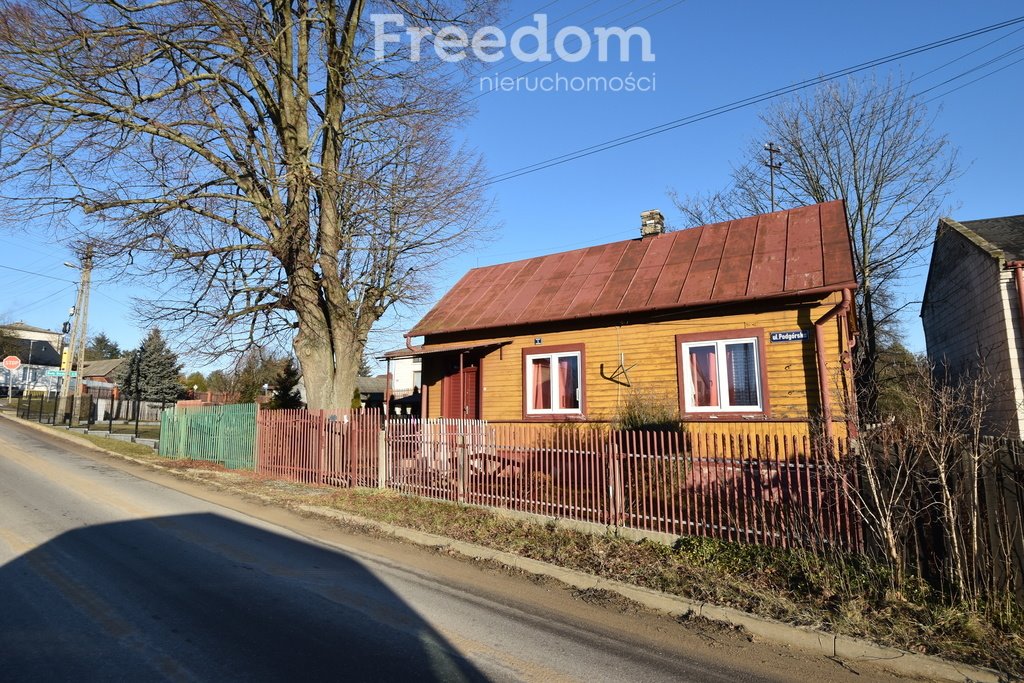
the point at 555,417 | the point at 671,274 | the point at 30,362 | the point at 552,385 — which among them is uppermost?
the point at 30,362

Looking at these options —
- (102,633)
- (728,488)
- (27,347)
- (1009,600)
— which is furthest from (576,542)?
(27,347)

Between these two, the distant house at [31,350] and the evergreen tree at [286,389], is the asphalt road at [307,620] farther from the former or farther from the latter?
the distant house at [31,350]

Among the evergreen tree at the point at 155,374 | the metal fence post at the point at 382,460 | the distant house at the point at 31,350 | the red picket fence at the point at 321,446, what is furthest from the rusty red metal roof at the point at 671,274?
the distant house at the point at 31,350

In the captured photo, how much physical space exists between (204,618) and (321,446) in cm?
808

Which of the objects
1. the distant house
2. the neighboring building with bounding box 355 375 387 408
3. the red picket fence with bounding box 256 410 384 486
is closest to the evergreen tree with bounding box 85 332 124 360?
the distant house

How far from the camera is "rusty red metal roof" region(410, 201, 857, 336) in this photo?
11.3 metres

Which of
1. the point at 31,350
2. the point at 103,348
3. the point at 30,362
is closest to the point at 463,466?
the point at 31,350

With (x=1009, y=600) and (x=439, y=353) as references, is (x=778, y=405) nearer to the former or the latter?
(x=1009, y=600)

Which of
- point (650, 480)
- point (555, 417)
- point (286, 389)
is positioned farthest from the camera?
point (286, 389)

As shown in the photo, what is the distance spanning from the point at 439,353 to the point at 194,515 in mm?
6906

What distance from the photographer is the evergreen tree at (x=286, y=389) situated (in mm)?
32688

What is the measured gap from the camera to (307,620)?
502 cm

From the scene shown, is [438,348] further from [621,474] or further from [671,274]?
[621,474]

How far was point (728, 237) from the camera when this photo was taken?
1358 cm
